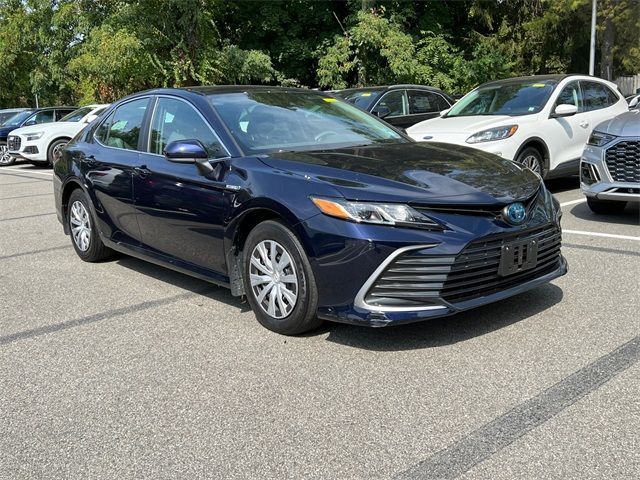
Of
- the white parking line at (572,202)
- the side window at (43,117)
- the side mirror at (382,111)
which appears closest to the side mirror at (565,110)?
the white parking line at (572,202)

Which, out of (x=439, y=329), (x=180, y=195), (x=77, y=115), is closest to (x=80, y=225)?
(x=180, y=195)

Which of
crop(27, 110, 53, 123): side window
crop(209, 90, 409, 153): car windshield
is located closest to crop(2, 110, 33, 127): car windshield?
crop(27, 110, 53, 123): side window

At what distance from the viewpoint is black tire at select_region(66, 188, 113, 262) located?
239 inches

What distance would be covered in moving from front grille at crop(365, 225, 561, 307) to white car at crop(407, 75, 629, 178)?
15.9ft

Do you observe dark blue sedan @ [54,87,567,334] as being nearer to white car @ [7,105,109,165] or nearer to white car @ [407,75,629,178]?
white car @ [407,75,629,178]

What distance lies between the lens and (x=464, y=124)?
8.85 metres

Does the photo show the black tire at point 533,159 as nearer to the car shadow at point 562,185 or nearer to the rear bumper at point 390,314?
the car shadow at point 562,185

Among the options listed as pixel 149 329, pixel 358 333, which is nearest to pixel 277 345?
pixel 358 333

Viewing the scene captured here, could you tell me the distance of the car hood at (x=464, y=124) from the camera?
338 inches

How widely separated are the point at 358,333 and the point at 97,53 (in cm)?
2058

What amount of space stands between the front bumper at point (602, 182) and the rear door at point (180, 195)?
4402mm

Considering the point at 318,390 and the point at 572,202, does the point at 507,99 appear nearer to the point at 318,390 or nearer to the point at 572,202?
the point at 572,202

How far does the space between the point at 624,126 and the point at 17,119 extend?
1912 cm

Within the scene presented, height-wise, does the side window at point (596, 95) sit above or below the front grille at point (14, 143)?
above
